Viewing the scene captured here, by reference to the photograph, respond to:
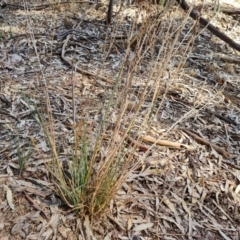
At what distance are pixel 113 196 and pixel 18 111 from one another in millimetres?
938

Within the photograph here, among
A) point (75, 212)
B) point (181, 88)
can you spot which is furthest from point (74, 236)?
point (181, 88)

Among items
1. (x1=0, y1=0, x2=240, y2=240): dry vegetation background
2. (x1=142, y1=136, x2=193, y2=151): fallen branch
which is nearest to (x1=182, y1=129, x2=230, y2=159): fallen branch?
(x1=0, y1=0, x2=240, y2=240): dry vegetation background

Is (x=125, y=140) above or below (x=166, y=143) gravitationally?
above

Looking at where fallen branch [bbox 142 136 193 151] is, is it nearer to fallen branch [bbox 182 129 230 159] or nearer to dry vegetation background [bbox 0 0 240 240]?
dry vegetation background [bbox 0 0 240 240]

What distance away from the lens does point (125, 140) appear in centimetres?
180

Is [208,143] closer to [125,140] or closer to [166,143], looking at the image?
[166,143]

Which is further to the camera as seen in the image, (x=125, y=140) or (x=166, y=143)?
(x=166, y=143)

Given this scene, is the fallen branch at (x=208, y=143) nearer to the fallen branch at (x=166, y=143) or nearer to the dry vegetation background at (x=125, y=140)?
the dry vegetation background at (x=125, y=140)

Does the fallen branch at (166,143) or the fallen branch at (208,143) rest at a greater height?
the fallen branch at (166,143)

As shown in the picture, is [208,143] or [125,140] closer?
[125,140]

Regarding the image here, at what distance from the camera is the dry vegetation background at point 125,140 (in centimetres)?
155

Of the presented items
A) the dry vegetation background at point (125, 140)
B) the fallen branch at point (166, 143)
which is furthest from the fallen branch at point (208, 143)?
the fallen branch at point (166, 143)

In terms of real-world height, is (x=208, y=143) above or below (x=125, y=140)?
below

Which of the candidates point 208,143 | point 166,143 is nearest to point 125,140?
point 166,143
